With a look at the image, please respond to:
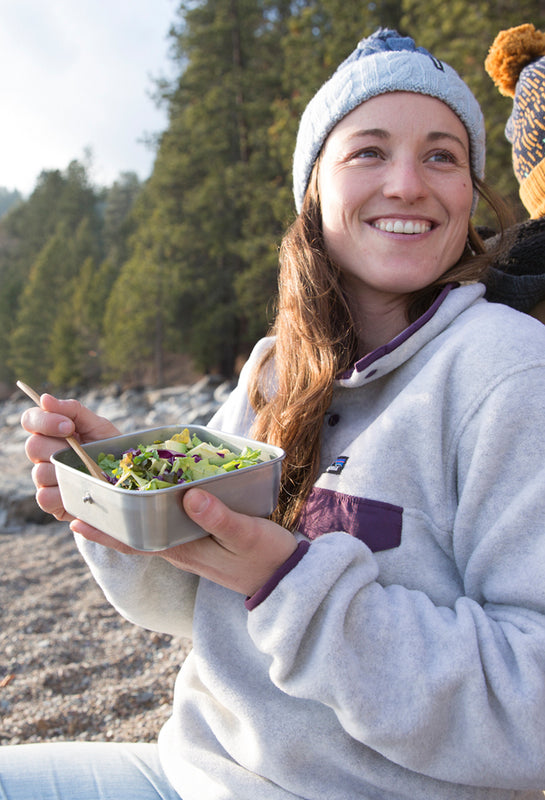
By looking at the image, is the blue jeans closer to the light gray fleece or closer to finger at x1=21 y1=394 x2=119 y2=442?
the light gray fleece

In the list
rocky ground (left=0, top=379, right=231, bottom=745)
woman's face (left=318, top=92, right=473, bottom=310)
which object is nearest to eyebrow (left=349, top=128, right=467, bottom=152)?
woman's face (left=318, top=92, right=473, bottom=310)

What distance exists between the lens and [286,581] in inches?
46.1

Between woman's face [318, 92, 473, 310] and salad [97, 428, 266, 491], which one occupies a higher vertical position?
woman's face [318, 92, 473, 310]

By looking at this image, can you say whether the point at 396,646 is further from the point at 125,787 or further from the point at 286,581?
the point at 125,787

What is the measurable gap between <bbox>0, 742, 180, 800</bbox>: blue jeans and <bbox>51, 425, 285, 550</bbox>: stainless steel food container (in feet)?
2.85

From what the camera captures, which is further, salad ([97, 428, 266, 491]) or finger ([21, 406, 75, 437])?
finger ([21, 406, 75, 437])

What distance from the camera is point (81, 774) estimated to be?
166cm

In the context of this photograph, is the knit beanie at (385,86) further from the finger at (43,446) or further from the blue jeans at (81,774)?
the blue jeans at (81,774)

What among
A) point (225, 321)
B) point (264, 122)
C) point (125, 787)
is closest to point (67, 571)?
point (125, 787)

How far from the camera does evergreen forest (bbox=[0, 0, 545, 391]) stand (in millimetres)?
13812

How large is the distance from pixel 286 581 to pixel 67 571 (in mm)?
4719

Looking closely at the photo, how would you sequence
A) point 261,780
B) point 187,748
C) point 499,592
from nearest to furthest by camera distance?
1. point 499,592
2. point 261,780
3. point 187,748

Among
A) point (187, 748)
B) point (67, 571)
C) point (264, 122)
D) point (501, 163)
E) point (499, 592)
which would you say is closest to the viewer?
point (499, 592)

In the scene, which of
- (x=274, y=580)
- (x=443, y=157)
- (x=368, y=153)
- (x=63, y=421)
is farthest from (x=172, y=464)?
(x=443, y=157)
